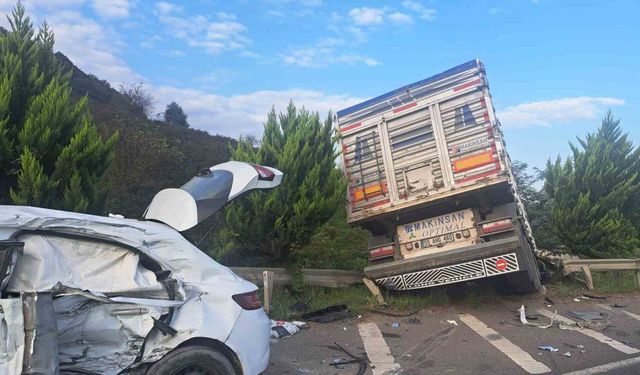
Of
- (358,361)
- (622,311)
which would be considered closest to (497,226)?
(622,311)

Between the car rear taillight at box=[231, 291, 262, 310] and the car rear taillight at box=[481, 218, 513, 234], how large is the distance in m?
4.35

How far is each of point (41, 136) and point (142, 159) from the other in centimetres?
617

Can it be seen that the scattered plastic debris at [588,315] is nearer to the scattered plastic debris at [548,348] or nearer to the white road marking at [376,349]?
the scattered plastic debris at [548,348]

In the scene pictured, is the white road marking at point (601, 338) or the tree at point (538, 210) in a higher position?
the tree at point (538, 210)

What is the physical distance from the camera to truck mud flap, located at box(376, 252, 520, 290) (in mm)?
7105

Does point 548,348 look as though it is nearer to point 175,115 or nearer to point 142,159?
point 142,159

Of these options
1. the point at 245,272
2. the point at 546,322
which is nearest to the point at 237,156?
the point at 245,272

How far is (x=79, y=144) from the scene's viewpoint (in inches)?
277

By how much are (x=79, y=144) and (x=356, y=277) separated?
4.85m

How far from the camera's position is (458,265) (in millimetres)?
7258

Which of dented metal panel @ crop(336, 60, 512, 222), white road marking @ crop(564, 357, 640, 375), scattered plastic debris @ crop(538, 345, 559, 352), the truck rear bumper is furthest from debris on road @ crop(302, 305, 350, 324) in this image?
white road marking @ crop(564, 357, 640, 375)

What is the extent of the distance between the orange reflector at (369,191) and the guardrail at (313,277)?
1.33 meters

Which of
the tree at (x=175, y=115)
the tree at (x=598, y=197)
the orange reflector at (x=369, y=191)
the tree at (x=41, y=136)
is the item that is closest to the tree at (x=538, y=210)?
the tree at (x=598, y=197)

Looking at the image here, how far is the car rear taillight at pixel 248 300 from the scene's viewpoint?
13.5 feet
